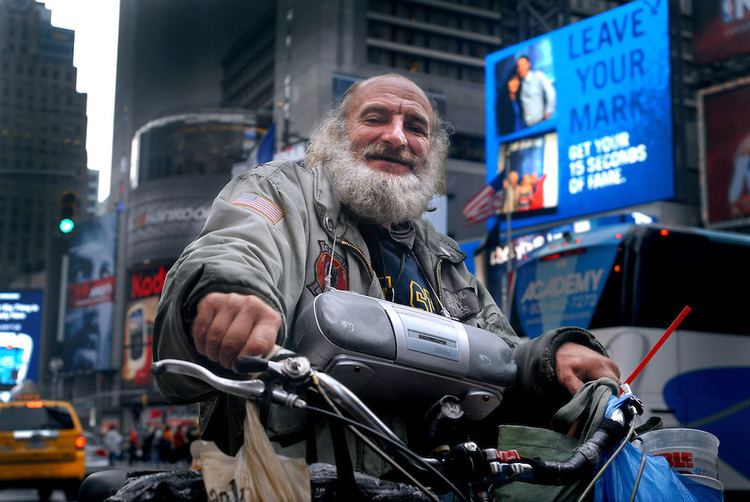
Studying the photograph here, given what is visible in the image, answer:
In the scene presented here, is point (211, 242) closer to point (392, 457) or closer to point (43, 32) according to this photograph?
point (392, 457)

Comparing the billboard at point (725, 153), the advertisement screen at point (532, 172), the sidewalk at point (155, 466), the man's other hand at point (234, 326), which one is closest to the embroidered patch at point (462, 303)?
the sidewalk at point (155, 466)

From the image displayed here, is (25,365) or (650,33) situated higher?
(650,33)

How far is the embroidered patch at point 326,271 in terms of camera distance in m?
2.41

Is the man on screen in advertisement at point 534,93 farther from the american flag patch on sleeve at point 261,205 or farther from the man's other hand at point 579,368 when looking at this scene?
the american flag patch on sleeve at point 261,205

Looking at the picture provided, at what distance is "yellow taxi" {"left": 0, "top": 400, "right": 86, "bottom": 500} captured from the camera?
558 inches

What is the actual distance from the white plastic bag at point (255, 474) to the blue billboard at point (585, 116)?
88.7ft

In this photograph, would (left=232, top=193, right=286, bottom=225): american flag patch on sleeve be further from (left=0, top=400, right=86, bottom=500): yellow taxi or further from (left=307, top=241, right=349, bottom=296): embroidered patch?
(left=0, top=400, right=86, bottom=500): yellow taxi

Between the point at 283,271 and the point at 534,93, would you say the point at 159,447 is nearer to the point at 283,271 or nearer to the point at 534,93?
the point at 534,93

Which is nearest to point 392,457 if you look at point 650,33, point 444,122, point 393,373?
point 393,373

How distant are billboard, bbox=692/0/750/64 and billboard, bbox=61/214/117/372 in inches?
2026

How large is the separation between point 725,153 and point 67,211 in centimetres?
2225

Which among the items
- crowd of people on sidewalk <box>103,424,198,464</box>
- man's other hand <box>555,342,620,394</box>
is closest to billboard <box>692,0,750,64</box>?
crowd of people on sidewalk <box>103,424,198,464</box>

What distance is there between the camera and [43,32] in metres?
49.7

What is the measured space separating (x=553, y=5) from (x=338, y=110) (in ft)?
113
